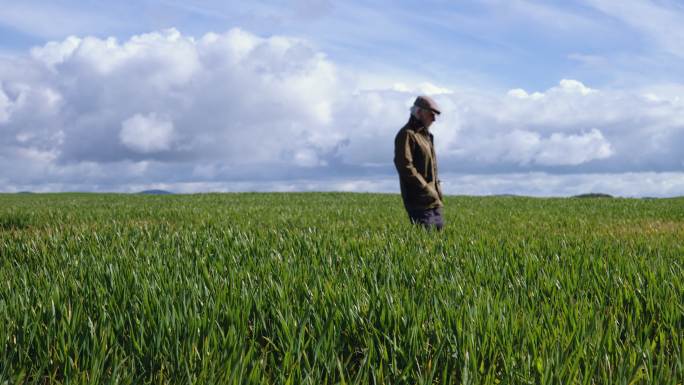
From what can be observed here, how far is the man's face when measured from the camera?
8391 millimetres

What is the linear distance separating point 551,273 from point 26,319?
14.2 ft

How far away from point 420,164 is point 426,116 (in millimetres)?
740

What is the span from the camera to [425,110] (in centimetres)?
838

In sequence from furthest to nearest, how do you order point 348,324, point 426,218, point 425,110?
point 426,218, point 425,110, point 348,324

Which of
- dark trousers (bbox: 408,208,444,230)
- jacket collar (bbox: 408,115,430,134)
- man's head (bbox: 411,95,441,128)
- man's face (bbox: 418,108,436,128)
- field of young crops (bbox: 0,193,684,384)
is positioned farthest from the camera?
dark trousers (bbox: 408,208,444,230)

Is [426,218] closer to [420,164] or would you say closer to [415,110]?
[420,164]

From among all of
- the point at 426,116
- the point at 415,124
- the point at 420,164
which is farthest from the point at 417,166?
the point at 426,116

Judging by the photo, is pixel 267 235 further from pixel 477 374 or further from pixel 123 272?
pixel 477 374

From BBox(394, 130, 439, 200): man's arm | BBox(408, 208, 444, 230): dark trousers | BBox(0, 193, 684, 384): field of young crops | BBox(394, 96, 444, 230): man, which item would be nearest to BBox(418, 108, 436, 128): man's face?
BBox(394, 96, 444, 230): man

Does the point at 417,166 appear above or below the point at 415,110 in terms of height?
below

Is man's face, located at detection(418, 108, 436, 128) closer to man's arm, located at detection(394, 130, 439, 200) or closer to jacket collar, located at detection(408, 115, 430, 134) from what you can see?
jacket collar, located at detection(408, 115, 430, 134)

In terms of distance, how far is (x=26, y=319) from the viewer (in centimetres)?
356

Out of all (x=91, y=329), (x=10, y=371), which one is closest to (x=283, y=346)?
(x=91, y=329)

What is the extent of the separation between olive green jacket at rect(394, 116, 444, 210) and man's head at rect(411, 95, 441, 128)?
0.34ft
